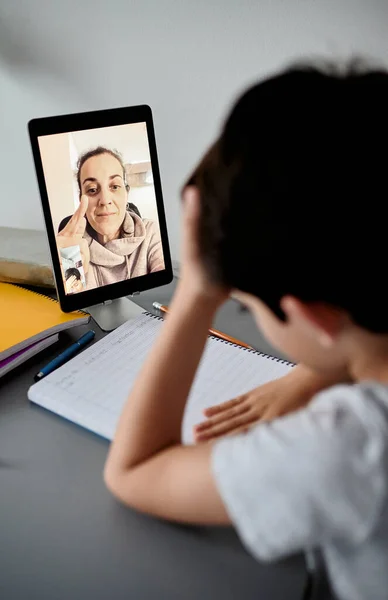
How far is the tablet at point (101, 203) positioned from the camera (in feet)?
2.67

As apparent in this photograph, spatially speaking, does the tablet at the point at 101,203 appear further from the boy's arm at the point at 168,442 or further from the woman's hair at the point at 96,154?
the boy's arm at the point at 168,442

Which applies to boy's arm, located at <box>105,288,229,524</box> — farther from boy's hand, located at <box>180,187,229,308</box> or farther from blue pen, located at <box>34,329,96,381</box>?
blue pen, located at <box>34,329,96,381</box>

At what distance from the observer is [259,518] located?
0.42 meters

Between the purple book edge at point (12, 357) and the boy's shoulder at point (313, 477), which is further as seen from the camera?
the purple book edge at point (12, 357)

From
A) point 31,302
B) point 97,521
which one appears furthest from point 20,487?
point 31,302

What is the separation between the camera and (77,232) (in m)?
0.84

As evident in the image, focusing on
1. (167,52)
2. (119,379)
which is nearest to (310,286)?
(119,379)

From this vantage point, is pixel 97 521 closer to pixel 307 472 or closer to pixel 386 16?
pixel 307 472

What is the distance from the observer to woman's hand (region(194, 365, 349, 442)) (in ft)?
2.09

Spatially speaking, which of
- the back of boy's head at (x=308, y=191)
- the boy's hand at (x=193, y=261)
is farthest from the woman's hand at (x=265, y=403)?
the back of boy's head at (x=308, y=191)

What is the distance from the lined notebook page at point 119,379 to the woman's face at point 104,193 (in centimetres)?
17

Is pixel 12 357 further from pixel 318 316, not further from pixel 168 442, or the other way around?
pixel 318 316

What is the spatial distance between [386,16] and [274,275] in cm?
63

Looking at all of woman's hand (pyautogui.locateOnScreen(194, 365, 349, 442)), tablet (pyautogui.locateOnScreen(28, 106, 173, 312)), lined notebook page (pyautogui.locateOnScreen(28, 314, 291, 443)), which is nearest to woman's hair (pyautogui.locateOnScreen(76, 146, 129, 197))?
tablet (pyautogui.locateOnScreen(28, 106, 173, 312))
